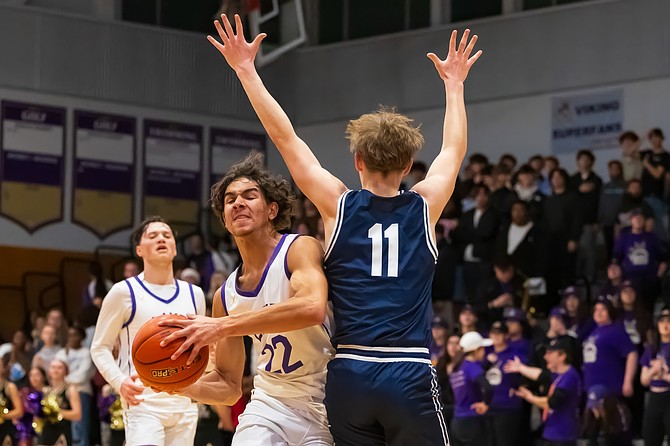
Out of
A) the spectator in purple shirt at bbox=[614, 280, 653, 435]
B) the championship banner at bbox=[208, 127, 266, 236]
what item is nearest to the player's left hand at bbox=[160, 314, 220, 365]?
the spectator in purple shirt at bbox=[614, 280, 653, 435]

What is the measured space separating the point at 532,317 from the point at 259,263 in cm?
1025

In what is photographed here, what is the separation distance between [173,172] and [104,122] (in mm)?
1625

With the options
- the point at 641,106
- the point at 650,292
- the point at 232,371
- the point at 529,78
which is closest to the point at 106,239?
the point at 529,78

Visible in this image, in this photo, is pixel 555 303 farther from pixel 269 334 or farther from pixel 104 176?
pixel 269 334

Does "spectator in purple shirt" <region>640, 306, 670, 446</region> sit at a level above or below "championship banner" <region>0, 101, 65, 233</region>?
below

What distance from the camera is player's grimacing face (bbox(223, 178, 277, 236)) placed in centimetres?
600

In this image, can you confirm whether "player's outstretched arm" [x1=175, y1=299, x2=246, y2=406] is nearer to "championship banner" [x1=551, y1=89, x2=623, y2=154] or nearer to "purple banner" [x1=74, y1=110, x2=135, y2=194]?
"championship banner" [x1=551, y1=89, x2=623, y2=154]

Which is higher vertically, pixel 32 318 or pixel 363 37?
pixel 363 37

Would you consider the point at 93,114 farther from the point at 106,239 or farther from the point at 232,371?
the point at 232,371

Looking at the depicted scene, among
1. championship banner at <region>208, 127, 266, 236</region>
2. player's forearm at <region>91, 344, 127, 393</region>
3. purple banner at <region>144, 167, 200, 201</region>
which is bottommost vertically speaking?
player's forearm at <region>91, 344, 127, 393</region>

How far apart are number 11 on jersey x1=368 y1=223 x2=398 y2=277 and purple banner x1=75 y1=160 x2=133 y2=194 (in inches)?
718

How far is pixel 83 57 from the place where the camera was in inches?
914

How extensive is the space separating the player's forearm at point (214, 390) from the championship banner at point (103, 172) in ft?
57.4

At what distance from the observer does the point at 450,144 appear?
6.06 metres
